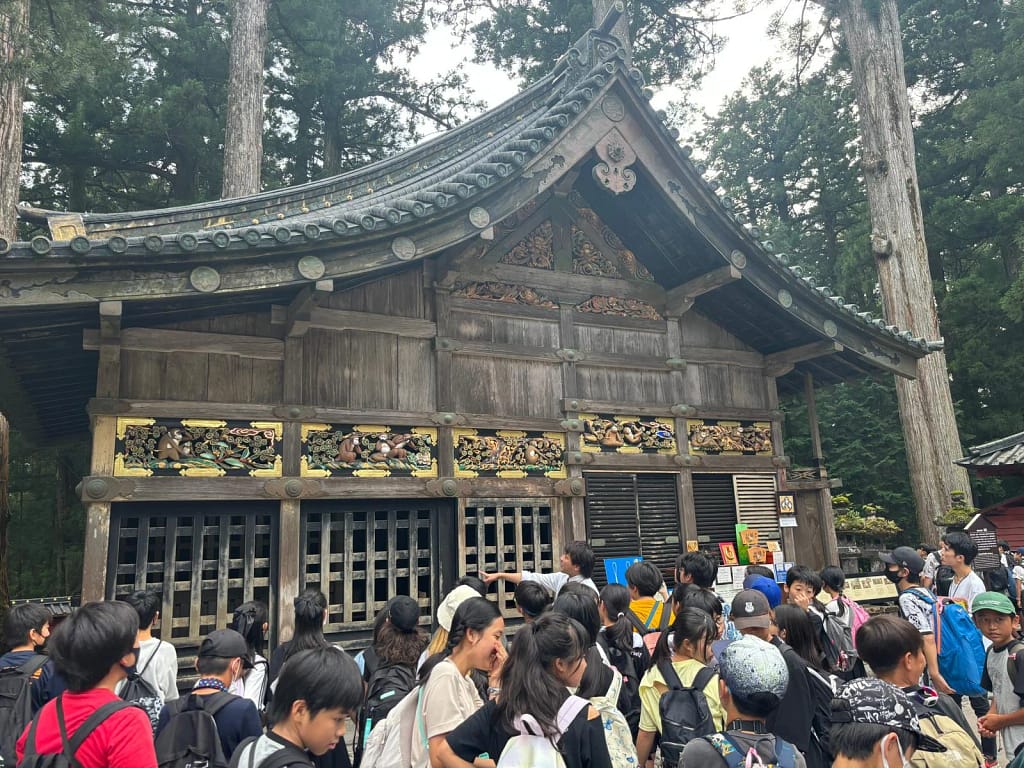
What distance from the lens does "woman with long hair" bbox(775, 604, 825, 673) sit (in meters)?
4.14

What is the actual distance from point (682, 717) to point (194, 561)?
5.38 m

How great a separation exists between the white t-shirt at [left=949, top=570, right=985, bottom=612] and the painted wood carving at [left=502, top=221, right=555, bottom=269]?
5691 mm

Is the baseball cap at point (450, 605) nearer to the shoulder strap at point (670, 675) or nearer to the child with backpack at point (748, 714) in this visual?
the shoulder strap at point (670, 675)

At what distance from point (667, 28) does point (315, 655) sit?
23089 millimetres

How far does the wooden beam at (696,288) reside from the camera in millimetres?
9328

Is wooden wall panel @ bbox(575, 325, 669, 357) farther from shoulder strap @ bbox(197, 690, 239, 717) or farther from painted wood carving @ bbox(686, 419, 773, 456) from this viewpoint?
shoulder strap @ bbox(197, 690, 239, 717)

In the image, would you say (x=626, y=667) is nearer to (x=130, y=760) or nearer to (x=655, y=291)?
(x=130, y=760)

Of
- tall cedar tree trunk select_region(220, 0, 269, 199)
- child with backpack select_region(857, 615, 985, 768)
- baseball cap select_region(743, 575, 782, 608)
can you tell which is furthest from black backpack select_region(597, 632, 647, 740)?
tall cedar tree trunk select_region(220, 0, 269, 199)

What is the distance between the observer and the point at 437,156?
486 inches

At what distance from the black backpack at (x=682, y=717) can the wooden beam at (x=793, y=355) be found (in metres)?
7.56

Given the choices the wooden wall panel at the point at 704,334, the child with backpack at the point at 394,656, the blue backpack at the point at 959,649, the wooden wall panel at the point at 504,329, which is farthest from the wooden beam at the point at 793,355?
the child with backpack at the point at 394,656

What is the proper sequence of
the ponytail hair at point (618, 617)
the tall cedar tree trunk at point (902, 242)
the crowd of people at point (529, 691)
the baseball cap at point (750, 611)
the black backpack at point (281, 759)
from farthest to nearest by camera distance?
the tall cedar tree trunk at point (902, 242)
the ponytail hair at point (618, 617)
the baseball cap at point (750, 611)
the crowd of people at point (529, 691)
the black backpack at point (281, 759)

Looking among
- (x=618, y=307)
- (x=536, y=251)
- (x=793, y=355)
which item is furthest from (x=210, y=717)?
(x=793, y=355)

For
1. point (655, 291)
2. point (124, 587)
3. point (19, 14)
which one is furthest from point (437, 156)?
point (124, 587)
